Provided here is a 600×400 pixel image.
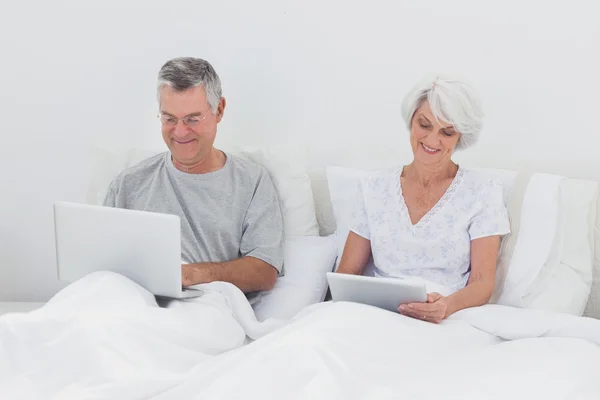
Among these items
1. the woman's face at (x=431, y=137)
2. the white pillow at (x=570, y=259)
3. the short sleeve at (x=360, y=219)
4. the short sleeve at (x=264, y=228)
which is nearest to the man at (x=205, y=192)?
Result: the short sleeve at (x=264, y=228)

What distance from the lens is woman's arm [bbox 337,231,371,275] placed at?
2455 millimetres

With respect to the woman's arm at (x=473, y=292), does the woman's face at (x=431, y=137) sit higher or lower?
higher

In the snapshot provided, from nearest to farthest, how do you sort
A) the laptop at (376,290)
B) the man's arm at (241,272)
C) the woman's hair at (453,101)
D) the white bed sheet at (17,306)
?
the laptop at (376,290)
the woman's hair at (453,101)
the man's arm at (241,272)
the white bed sheet at (17,306)

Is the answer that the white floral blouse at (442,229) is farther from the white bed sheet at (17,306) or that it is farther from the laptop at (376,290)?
the white bed sheet at (17,306)

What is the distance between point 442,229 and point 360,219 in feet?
0.82

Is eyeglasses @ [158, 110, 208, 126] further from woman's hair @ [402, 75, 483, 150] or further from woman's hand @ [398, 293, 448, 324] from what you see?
woman's hand @ [398, 293, 448, 324]

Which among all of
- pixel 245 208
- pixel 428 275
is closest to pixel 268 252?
pixel 245 208

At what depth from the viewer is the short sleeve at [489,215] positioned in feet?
7.54

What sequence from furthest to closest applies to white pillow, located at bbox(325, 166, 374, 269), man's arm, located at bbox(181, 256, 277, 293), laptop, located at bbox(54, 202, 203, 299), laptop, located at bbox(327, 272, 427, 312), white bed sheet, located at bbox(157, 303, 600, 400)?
white pillow, located at bbox(325, 166, 374, 269) < man's arm, located at bbox(181, 256, 277, 293) < laptop, located at bbox(54, 202, 203, 299) < laptop, located at bbox(327, 272, 427, 312) < white bed sheet, located at bbox(157, 303, 600, 400)

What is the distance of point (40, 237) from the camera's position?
3.31 metres

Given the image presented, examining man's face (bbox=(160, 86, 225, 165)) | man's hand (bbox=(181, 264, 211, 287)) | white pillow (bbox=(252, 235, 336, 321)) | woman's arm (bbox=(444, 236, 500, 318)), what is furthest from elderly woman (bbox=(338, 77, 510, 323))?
man's face (bbox=(160, 86, 225, 165))

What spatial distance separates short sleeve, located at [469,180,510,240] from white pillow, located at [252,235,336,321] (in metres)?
0.47

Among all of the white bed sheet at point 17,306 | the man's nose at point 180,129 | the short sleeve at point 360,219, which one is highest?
the man's nose at point 180,129

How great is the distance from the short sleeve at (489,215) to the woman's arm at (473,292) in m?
0.02
